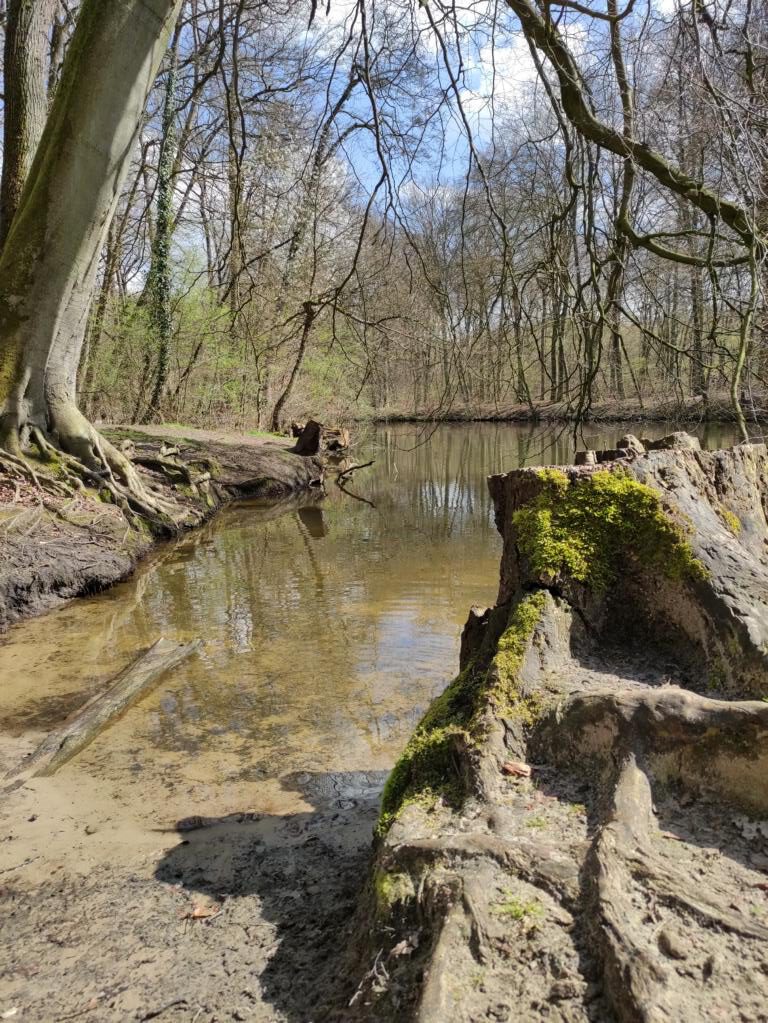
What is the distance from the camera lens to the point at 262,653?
18.1 ft

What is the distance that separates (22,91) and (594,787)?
11.0 m

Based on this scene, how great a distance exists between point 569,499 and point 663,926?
151 cm

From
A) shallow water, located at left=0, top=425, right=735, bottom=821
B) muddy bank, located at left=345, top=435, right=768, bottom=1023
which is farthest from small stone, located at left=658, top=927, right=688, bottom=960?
shallow water, located at left=0, top=425, right=735, bottom=821

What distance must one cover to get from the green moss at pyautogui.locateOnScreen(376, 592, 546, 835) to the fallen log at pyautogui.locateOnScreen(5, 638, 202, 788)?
86.6 inches

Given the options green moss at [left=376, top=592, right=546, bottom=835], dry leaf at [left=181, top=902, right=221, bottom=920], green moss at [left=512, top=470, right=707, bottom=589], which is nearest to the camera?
green moss at [left=376, top=592, right=546, bottom=835]

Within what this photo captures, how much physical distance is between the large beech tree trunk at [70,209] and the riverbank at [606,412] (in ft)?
13.6

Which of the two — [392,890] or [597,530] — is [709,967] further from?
[597,530]


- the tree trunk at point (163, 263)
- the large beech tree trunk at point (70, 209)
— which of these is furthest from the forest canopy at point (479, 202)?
the tree trunk at point (163, 263)

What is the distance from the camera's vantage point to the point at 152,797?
329 centimetres

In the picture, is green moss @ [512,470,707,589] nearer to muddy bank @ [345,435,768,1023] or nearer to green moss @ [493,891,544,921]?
muddy bank @ [345,435,768,1023]

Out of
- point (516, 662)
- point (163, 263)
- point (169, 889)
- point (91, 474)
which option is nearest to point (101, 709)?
point (169, 889)

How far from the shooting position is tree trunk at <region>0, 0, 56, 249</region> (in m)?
9.12

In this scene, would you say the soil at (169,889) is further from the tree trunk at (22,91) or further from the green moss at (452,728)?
the tree trunk at (22,91)

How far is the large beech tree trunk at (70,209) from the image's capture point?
6.58 m
